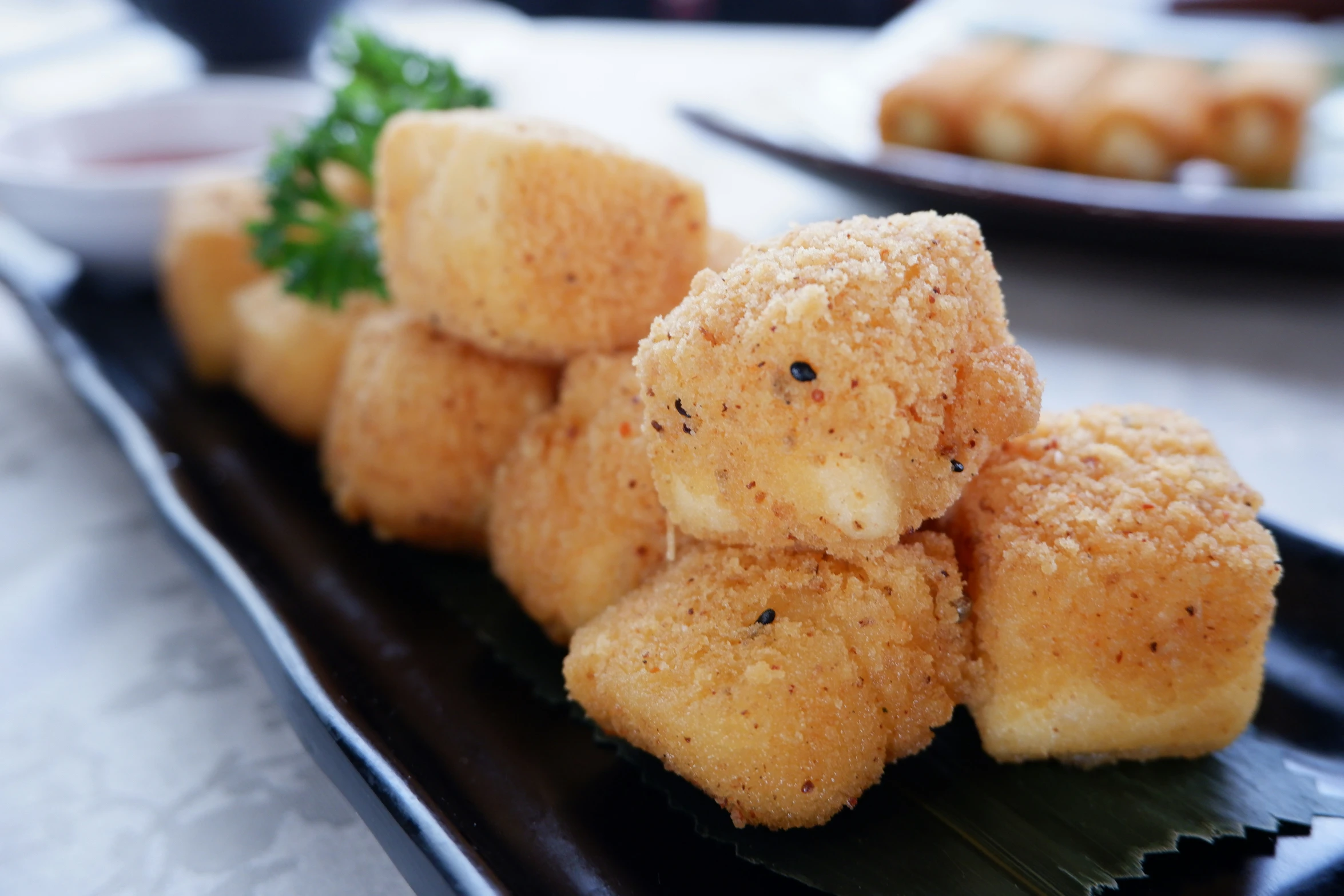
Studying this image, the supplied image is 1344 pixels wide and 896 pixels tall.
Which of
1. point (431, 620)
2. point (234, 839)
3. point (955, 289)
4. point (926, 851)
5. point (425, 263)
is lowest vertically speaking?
point (234, 839)

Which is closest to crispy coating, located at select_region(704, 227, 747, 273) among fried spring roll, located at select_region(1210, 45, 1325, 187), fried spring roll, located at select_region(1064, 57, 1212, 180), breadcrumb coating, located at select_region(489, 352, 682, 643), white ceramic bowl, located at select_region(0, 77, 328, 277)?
breadcrumb coating, located at select_region(489, 352, 682, 643)

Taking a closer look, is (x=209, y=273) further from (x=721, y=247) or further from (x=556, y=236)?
(x=721, y=247)

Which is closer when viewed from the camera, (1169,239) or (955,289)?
(955,289)

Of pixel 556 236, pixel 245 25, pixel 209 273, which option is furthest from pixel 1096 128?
pixel 245 25

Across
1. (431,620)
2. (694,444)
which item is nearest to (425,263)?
(431,620)

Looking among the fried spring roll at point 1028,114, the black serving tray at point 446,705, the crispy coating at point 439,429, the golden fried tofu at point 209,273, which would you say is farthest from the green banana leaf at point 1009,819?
the fried spring roll at point 1028,114

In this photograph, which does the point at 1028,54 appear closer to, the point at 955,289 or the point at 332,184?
the point at 332,184
